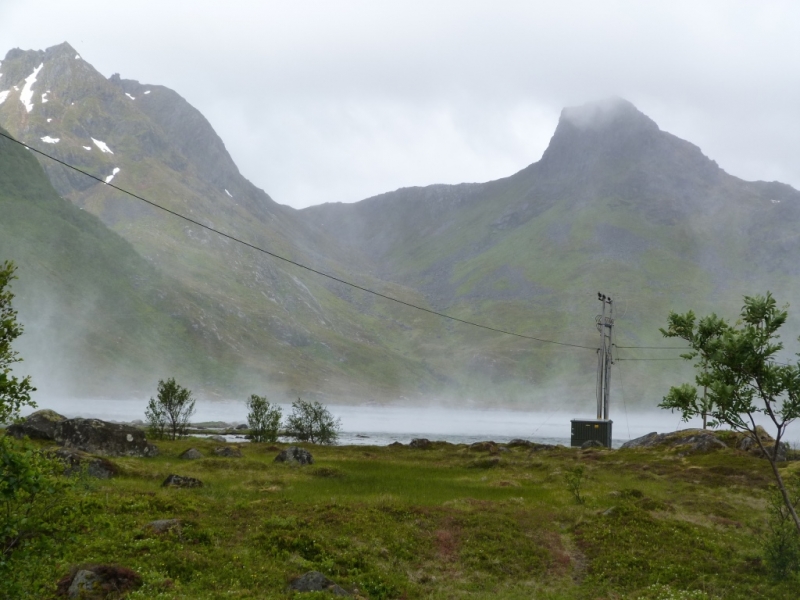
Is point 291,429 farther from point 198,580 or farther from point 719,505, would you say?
point 198,580

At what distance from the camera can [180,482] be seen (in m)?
40.9

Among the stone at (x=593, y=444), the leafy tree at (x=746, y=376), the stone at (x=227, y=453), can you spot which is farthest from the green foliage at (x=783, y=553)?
the stone at (x=593, y=444)

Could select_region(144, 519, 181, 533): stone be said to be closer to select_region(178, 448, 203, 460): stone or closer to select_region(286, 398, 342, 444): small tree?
select_region(178, 448, 203, 460): stone

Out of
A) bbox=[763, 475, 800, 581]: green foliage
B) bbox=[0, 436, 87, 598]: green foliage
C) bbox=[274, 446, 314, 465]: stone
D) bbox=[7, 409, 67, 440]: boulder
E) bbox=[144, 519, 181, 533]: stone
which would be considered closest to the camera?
bbox=[0, 436, 87, 598]: green foliage

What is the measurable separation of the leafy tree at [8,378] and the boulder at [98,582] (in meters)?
7.61

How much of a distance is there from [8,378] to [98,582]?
30.8 feet

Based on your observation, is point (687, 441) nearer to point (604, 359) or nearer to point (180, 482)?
point (604, 359)

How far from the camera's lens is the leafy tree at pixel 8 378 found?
15.3 metres

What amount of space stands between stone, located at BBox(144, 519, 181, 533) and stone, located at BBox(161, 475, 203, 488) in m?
11.8

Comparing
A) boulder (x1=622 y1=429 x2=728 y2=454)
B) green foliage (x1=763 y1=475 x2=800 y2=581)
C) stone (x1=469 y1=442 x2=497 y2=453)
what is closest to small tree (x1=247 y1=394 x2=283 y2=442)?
stone (x1=469 y1=442 x2=497 y2=453)

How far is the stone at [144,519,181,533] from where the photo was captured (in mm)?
28156

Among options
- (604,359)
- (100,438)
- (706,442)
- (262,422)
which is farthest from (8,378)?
(262,422)

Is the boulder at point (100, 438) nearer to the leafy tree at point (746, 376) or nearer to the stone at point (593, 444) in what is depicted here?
the leafy tree at point (746, 376)

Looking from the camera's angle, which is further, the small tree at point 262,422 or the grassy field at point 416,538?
the small tree at point 262,422
